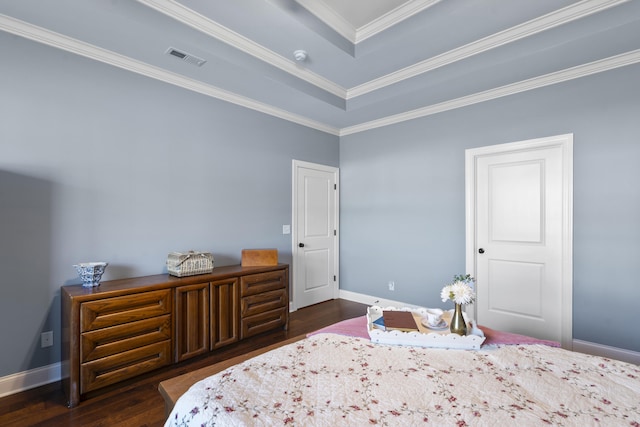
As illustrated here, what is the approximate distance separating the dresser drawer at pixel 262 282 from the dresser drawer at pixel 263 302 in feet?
0.17

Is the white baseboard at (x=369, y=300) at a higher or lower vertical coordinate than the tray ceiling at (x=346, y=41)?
lower

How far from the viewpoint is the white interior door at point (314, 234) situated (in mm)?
4148

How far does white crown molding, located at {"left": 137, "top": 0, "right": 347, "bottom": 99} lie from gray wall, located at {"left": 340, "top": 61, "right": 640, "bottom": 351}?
54.8 inches

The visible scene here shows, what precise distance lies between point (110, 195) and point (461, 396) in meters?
2.86

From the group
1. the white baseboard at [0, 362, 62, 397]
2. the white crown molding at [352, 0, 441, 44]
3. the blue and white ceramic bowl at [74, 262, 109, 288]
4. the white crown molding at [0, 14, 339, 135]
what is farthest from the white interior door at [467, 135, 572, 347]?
the white baseboard at [0, 362, 62, 397]

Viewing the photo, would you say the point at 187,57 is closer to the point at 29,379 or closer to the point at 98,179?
the point at 98,179

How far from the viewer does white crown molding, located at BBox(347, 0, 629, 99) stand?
221 centimetres

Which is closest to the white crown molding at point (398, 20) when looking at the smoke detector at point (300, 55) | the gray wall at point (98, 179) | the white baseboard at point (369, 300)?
the smoke detector at point (300, 55)

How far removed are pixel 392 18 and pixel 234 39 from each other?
139 centimetres

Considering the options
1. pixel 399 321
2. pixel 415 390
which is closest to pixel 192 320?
pixel 399 321

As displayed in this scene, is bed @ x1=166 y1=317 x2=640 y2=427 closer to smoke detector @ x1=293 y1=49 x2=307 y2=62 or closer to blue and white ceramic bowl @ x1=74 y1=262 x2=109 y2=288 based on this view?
blue and white ceramic bowl @ x1=74 y1=262 x2=109 y2=288

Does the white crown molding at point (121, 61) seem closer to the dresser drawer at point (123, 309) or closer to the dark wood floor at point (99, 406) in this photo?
the dresser drawer at point (123, 309)

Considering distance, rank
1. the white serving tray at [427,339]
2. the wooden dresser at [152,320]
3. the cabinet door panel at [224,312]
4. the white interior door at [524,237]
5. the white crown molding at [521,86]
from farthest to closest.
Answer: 1. the white interior door at [524,237]
2. the cabinet door panel at [224,312]
3. the white crown molding at [521,86]
4. the wooden dresser at [152,320]
5. the white serving tray at [427,339]

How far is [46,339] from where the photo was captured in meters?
2.28
